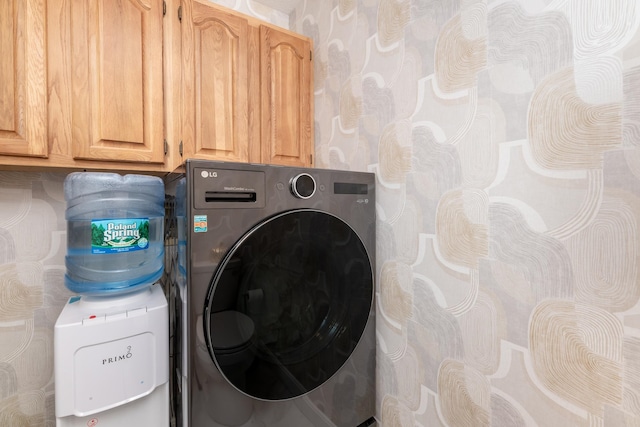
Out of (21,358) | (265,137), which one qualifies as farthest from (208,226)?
(21,358)

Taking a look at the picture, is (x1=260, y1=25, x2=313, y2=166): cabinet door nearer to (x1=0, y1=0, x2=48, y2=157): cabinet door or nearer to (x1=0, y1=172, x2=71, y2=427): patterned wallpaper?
(x1=0, y1=0, x2=48, y2=157): cabinet door

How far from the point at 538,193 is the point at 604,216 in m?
0.13

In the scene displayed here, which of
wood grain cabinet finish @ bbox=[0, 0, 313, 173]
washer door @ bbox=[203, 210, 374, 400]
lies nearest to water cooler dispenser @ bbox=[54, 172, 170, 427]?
wood grain cabinet finish @ bbox=[0, 0, 313, 173]

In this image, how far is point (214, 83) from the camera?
1309 millimetres

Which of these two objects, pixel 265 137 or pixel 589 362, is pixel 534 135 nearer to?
pixel 589 362

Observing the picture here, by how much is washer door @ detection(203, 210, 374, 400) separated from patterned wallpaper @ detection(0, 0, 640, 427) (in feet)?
0.53

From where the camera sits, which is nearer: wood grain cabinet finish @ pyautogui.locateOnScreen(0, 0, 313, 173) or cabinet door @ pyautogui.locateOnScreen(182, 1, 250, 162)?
wood grain cabinet finish @ pyautogui.locateOnScreen(0, 0, 313, 173)

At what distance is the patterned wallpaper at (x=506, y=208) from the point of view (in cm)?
59

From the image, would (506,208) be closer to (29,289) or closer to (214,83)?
(214,83)

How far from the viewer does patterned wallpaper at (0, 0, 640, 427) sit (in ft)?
1.96

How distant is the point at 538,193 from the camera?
695mm

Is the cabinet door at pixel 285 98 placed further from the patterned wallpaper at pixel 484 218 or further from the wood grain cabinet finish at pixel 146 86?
the patterned wallpaper at pixel 484 218

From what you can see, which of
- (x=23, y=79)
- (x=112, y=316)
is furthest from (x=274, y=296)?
(x=23, y=79)

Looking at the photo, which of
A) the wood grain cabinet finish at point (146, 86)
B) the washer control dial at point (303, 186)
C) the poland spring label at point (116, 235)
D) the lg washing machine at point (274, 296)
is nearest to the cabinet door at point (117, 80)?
the wood grain cabinet finish at point (146, 86)
